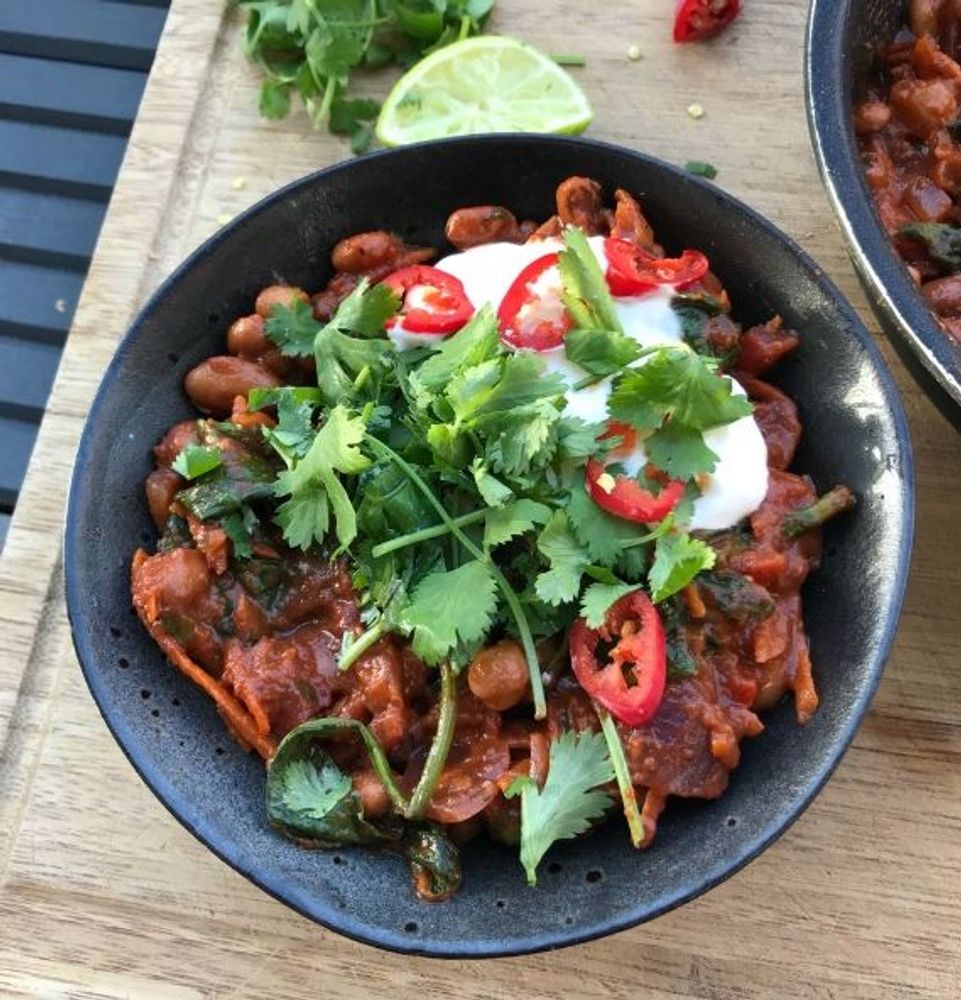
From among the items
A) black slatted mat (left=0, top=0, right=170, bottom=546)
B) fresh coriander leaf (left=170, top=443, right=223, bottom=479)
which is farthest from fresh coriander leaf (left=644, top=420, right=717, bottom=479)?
black slatted mat (left=0, top=0, right=170, bottom=546)

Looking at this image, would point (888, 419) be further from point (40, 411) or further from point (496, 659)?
point (40, 411)

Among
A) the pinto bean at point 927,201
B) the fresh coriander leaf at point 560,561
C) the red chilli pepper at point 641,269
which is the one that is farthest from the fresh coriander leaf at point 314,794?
the pinto bean at point 927,201

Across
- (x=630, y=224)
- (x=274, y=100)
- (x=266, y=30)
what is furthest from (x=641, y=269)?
(x=266, y=30)

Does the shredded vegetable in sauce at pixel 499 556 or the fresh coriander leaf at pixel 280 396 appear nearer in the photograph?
the shredded vegetable in sauce at pixel 499 556

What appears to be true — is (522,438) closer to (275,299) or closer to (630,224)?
(630,224)

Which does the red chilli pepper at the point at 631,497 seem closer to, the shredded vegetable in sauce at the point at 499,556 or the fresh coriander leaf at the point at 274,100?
the shredded vegetable in sauce at the point at 499,556

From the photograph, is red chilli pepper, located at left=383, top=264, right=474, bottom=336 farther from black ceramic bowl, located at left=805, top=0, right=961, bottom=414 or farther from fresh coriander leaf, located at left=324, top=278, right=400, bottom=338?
black ceramic bowl, located at left=805, top=0, right=961, bottom=414
